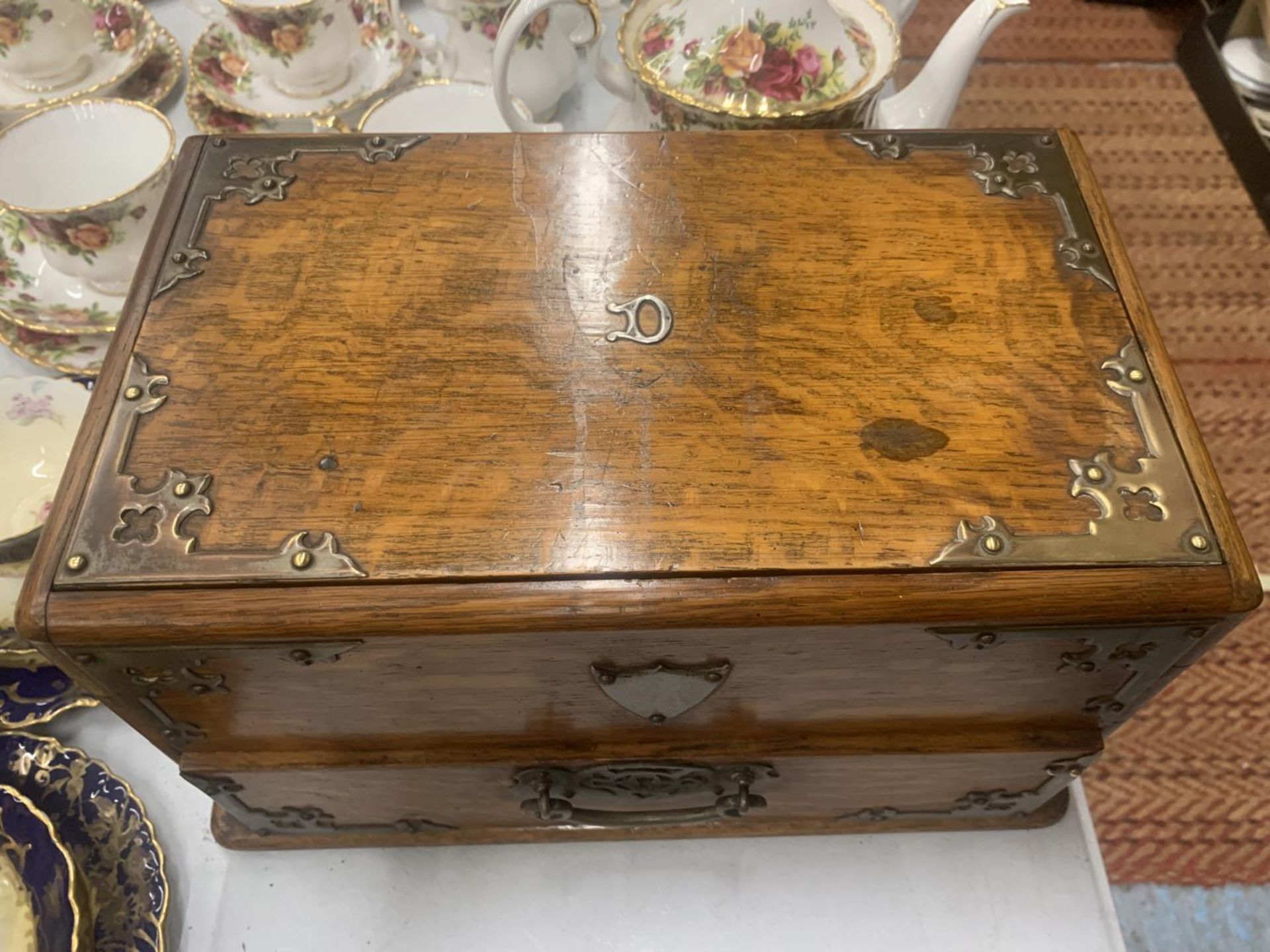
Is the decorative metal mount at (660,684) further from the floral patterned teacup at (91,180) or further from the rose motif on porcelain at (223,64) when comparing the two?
the rose motif on porcelain at (223,64)

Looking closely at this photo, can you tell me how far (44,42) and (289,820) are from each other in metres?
0.81

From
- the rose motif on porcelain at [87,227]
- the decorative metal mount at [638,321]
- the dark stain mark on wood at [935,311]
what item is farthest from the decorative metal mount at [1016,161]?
the rose motif on porcelain at [87,227]

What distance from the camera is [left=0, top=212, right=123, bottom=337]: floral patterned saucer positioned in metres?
0.81

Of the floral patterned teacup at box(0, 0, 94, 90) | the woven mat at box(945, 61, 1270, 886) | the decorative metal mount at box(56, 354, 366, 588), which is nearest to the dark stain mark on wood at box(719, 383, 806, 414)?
the decorative metal mount at box(56, 354, 366, 588)

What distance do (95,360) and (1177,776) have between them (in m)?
1.21

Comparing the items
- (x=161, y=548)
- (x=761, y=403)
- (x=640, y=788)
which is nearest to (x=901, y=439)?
(x=761, y=403)

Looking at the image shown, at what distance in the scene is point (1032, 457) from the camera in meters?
0.54

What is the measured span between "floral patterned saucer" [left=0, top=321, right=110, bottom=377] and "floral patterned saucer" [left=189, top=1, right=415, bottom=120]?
11.4 inches

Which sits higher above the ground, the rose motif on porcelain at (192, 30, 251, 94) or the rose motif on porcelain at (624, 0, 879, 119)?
the rose motif on porcelain at (192, 30, 251, 94)

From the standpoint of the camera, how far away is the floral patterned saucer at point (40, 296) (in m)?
0.81

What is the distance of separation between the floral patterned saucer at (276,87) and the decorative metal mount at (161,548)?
551 mm

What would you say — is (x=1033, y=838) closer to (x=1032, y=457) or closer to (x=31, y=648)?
(x=1032, y=457)

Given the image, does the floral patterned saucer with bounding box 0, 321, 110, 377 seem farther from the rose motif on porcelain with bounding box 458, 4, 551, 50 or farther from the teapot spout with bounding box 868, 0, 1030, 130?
the teapot spout with bounding box 868, 0, 1030, 130

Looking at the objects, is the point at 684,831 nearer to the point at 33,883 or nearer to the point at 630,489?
the point at 630,489
